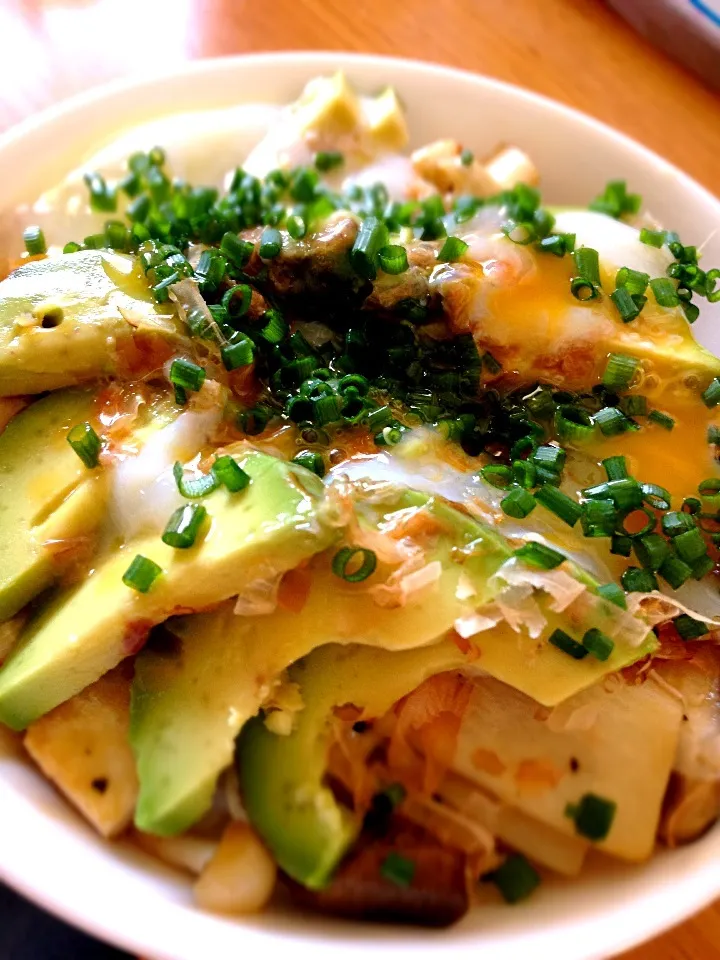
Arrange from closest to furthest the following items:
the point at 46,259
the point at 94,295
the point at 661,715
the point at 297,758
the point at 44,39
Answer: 1. the point at 297,758
2. the point at 661,715
3. the point at 94,295
4. the point at 46,259
5. the point at 44,39

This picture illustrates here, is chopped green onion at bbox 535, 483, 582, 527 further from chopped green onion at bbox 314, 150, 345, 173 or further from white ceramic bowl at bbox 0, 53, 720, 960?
chopped green onion at bbox 314, 150, 345, 173

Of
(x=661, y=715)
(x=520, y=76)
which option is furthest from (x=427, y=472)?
(x=520, y=76)

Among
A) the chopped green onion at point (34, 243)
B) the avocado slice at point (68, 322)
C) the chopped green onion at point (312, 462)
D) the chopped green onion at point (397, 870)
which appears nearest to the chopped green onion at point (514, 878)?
the chopped green onion at point (397, 870)

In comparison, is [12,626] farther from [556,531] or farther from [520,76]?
[520,76]

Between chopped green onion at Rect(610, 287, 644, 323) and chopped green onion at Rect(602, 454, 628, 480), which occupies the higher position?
chopped green onion at Rect(610, 287, 644, 323)

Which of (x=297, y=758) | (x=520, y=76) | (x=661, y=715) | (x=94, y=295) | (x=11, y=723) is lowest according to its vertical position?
(x=11, y=723)

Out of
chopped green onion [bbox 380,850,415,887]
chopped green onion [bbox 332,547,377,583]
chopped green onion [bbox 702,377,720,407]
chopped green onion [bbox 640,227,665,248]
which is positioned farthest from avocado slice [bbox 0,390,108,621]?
chopped green onion [bbox 640,227,665,248]

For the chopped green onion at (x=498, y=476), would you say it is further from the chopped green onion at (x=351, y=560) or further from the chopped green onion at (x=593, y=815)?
the chopped green onion at (x=593, y=815)
